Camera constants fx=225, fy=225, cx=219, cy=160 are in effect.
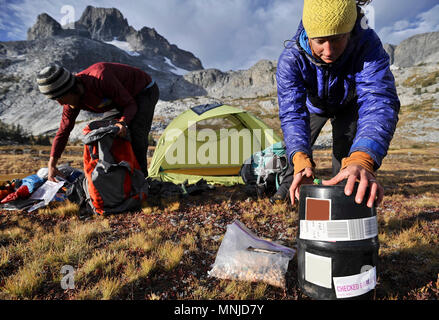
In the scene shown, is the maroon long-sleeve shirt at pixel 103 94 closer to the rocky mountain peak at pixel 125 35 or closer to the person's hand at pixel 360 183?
the person's hand at pixel 360 183

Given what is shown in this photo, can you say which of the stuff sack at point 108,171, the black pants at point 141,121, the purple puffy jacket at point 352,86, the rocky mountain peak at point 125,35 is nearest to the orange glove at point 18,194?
the stuff sack at point 108,171

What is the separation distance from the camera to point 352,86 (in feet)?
7.77

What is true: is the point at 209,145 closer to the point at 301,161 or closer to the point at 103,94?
the point at 103,94

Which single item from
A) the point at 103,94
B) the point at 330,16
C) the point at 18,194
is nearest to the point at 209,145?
→ the point at 103,94

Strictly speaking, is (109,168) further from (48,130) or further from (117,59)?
(117,59)

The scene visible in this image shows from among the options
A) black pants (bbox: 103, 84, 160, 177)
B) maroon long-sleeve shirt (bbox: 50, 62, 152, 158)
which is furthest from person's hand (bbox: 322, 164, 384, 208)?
black pants (bbox: 103, 84, 160, 177)

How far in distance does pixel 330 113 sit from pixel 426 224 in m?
1.85

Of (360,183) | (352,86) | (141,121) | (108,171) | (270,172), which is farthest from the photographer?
(270,172)

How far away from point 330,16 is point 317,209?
1309 mm

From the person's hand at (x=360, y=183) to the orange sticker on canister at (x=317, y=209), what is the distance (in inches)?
5.0

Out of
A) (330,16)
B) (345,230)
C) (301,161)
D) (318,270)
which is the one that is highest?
(330,16)

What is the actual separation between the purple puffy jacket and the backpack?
1.92m

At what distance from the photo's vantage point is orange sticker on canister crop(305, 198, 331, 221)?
128cm

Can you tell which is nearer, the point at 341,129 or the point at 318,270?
the point at 318,270
